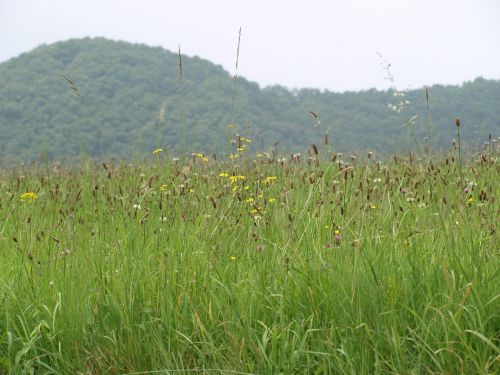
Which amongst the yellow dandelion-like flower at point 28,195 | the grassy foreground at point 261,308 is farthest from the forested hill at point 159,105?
the grassy foreground at point 261,308

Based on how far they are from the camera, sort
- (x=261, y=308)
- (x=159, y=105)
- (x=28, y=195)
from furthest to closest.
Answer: (x=159, y=105) < (x=28, y=195) < (x=261, y=308)

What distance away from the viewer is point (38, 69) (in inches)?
3250

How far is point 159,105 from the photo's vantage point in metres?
60.4

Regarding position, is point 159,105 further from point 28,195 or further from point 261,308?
point 261,308

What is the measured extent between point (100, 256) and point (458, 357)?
7.08 feet

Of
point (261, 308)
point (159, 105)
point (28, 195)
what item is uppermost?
point (159, 105)

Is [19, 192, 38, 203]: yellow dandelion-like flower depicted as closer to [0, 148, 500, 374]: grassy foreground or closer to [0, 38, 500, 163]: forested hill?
[0, 148, 500, 374]: grassy foreground

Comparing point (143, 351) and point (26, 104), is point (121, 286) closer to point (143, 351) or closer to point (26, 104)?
point (143, 351)

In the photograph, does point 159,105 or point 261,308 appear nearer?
point 261,308

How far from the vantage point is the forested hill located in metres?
49.2

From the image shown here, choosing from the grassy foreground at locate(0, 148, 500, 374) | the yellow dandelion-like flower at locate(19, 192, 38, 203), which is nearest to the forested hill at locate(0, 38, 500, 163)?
the yellow dandelion-like flower at locate(19, 192, 38, 203)

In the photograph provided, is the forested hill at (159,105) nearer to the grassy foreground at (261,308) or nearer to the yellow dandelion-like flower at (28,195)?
the yellow dandelion-like flower at (28,195)

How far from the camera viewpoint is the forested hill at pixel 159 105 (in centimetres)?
4916

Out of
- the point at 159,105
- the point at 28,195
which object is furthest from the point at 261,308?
the point at 159,105
